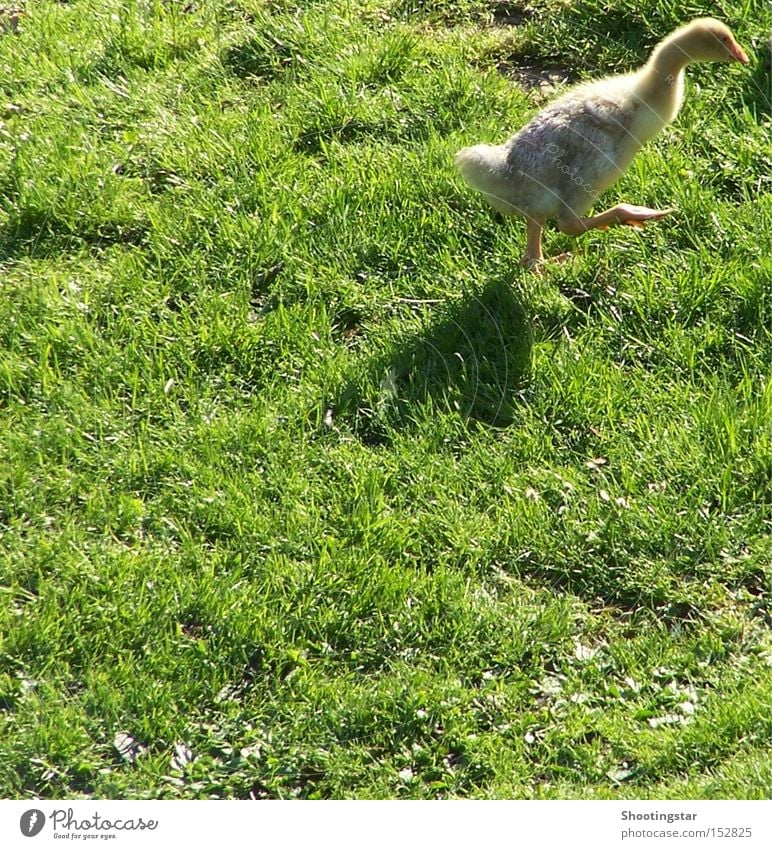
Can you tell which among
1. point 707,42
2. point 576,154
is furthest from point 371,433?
point 707,42

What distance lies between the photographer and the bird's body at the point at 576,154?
5.66 metres

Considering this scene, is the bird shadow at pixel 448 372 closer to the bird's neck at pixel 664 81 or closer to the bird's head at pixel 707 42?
the bird's neck at pixel 664 81

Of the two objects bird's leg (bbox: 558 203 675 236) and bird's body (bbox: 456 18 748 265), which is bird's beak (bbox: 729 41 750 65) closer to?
bird's body (bbox: 456 18 748 265)

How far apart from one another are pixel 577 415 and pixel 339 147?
2.31m

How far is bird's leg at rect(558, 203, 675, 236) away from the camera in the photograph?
5672 mm

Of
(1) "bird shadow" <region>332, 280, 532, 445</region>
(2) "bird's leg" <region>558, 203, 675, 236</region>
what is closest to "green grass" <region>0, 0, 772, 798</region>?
(1) "bird shadow" <region>332, 280, 532, 445</region>

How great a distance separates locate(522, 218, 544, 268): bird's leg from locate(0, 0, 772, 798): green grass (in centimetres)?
9

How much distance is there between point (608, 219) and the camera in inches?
224

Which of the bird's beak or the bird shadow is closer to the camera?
the bird shadow
